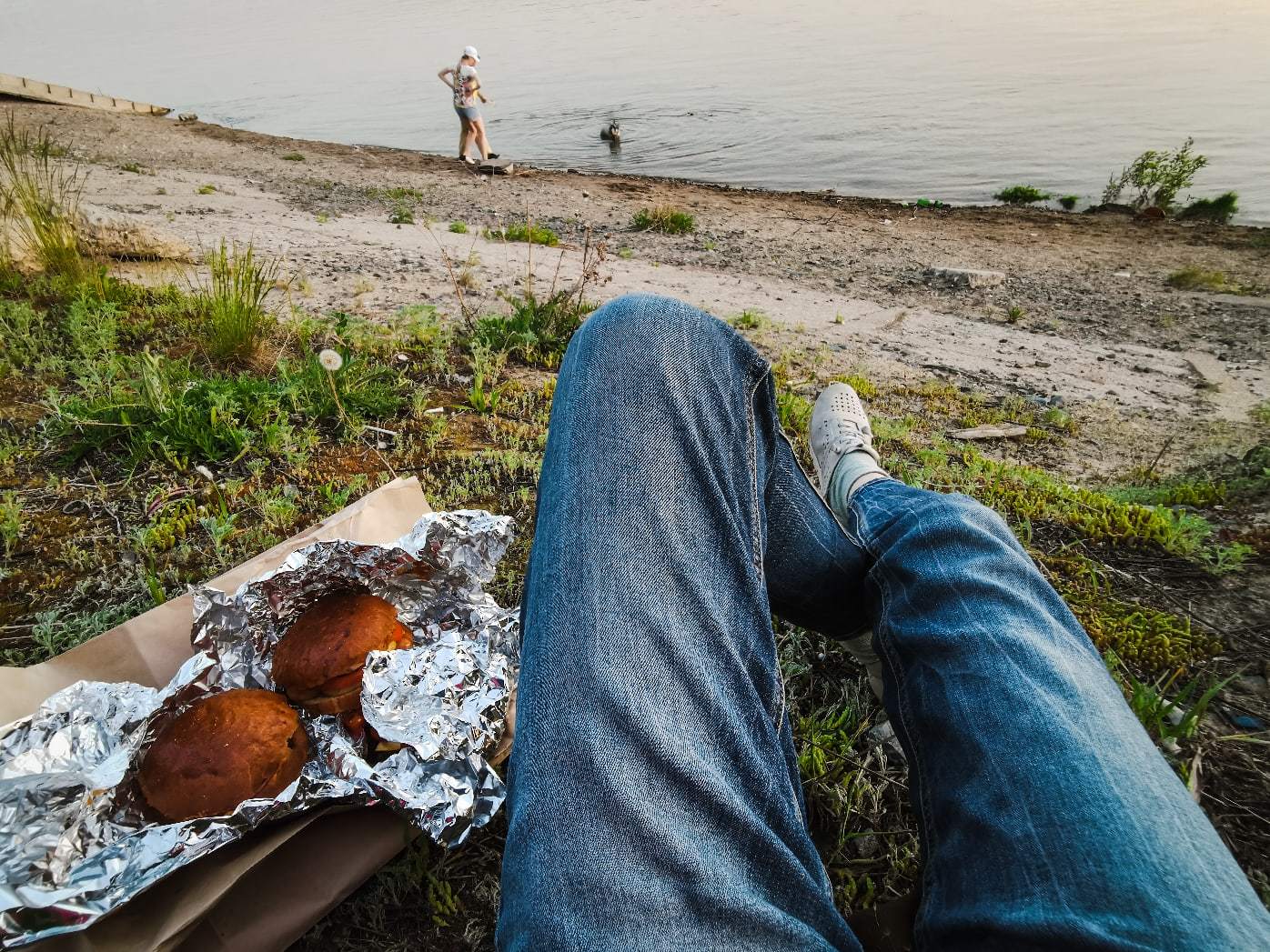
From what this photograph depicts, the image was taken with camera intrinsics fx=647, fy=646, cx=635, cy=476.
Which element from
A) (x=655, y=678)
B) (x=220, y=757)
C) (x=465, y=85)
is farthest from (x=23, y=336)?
(x=465, y=85)

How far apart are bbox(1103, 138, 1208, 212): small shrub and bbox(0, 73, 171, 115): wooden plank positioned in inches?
1007

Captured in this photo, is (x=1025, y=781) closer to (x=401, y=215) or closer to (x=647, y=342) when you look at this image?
(x=647, y=342)

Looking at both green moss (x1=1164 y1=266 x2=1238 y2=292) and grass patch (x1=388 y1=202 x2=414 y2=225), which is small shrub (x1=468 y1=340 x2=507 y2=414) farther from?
green moss (x1=1164 y1=266 x2=1238 y2=292)

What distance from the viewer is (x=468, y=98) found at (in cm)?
1398

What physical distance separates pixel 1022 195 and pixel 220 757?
15.3m

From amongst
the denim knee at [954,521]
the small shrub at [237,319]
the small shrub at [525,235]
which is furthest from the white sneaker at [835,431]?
the small shrub at [525,235]

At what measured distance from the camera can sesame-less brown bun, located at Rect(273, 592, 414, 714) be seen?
1.62 m

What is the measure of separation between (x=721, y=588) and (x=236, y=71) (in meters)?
40.4

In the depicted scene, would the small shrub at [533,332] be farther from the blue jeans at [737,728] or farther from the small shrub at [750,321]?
the blue jeans at [737,728]

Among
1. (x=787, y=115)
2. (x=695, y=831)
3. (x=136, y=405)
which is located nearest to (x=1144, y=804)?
(x=695, y=831)

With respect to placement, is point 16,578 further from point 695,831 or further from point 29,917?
point 695,831

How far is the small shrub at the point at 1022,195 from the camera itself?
12.6 m

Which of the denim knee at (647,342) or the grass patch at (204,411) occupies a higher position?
the denim knee at (647,342)

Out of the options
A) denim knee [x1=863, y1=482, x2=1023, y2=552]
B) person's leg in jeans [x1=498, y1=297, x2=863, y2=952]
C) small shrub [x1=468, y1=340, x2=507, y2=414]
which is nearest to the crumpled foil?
person's leg in jeans [x1=498, y1=297, x2=863, y2=952]
